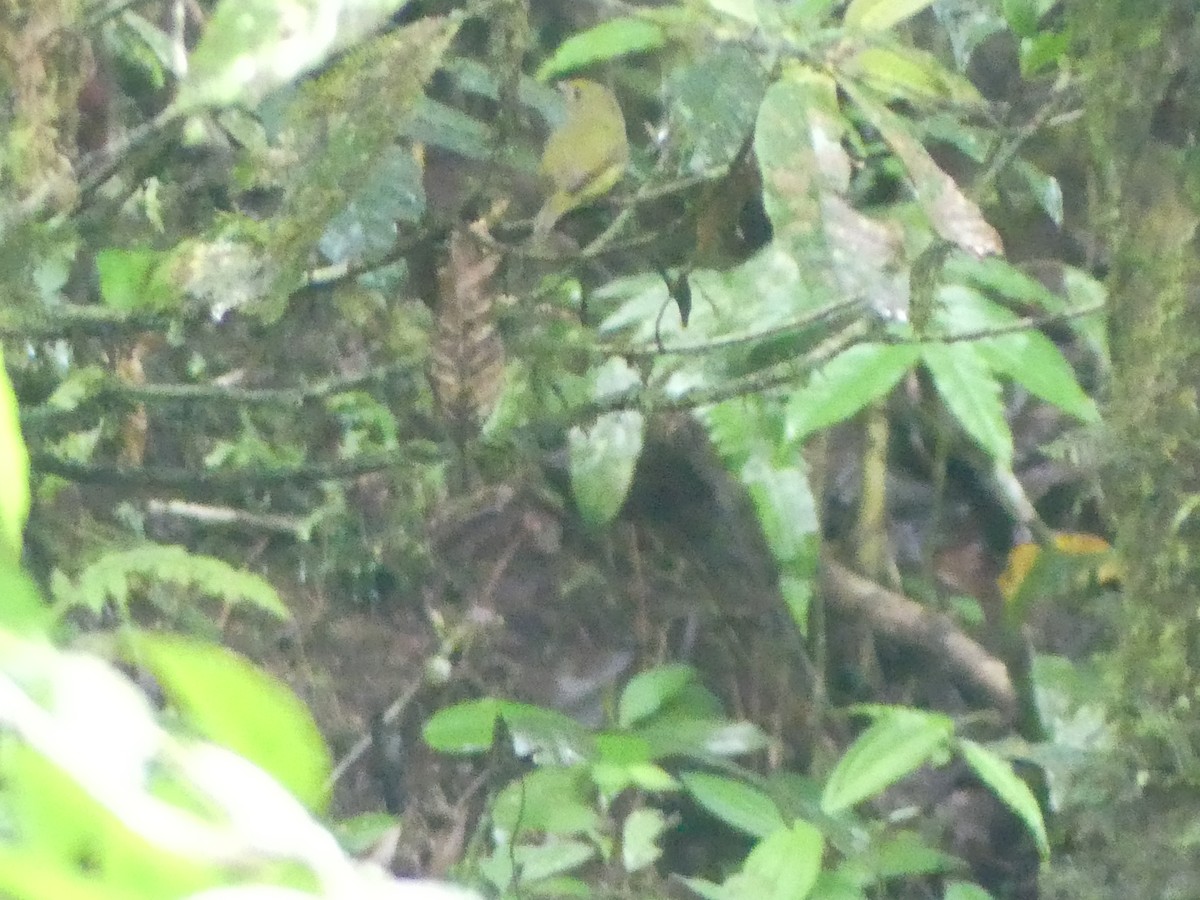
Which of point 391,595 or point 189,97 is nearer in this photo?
point 189,97

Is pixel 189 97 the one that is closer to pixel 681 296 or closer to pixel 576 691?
pixel 681 296

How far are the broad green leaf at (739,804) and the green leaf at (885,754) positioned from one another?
92 millimetres

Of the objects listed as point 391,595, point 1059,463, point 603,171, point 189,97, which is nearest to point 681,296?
point 603,171

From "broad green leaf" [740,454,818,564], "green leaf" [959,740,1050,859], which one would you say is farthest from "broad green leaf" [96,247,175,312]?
"green leaf" [959,740,1050,859]

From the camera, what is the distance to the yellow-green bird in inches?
34.0

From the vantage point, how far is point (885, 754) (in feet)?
3.86

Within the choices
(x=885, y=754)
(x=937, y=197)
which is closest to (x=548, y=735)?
(x=885, y=754)

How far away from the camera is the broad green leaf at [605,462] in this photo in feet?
4.25

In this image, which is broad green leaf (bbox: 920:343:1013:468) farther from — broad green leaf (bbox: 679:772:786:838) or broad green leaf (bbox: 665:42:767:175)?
broad green leaf (bbox: 679:772:786:838)

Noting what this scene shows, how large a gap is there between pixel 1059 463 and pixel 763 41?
1082mm

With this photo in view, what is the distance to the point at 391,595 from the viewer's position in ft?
5.64

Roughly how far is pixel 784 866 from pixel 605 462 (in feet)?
1.31

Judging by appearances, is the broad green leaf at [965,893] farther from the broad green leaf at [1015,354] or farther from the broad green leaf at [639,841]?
the broad green leaf at [1015,354]

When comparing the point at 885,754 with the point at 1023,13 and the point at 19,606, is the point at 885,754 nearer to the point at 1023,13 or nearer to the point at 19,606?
the point at 1023,13
